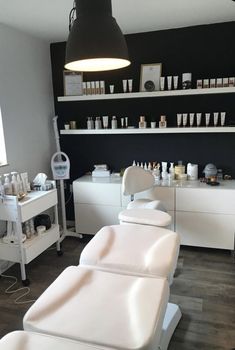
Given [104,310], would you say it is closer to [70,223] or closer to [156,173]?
[156,173]

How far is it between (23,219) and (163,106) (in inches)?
72.9

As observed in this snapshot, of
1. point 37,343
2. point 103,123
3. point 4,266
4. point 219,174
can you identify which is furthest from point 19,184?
point 219,174

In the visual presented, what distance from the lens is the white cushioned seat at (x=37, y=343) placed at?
99 cm

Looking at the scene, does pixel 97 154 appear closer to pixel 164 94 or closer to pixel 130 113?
pixel 130 113

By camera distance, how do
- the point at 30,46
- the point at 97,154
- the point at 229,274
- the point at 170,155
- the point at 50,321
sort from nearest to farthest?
the point at 50,321
the point at 229,274
the point at 30,46
the point at 170,155
the point at 97,154

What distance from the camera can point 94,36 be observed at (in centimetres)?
143

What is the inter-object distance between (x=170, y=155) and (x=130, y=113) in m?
0.65

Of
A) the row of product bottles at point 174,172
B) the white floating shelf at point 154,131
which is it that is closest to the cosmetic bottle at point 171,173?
the row of product bottles at point 174,172

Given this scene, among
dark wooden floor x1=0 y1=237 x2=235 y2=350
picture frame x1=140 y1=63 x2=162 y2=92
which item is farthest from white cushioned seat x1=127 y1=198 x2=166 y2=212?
picture frame x1=140 y1=63 x2=162 y2=92

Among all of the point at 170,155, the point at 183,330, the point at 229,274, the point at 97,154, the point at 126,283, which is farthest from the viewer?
the point at 97,154

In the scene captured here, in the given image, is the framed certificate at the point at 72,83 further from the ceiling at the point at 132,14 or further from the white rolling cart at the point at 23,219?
the white rolling cart at the point at 23,219

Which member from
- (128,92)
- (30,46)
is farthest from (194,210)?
(30,46)

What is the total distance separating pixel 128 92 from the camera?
3191 mm

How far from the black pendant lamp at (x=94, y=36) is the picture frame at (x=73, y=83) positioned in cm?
188
